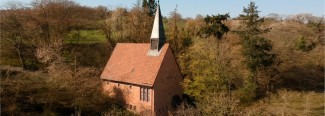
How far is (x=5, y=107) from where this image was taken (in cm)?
1544

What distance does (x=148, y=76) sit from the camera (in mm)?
20469

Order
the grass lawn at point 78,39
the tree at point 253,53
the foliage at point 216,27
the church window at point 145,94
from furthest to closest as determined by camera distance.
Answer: the grass lawn at point 78,39 → the foliage at point 216,27 → the tree at point 253,53 → the church window at point 145,94

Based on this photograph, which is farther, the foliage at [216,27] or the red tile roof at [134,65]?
the foliage at [216,27]

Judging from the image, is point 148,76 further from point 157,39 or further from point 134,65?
point 157,39

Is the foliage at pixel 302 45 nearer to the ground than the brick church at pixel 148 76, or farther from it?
farther from it

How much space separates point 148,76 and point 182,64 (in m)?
6.20

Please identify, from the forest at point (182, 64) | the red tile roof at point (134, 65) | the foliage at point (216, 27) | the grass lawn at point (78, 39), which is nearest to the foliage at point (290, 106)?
the forest at point (182, 64)

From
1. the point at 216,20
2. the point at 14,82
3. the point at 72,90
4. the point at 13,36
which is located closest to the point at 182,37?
the point at 216,20

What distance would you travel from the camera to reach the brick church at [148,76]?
20438 mm

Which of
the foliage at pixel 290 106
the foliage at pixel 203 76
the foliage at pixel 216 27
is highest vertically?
the foliage at pixel 216 27

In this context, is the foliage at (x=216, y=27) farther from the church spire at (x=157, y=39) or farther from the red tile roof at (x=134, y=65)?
the red tile roof at (x=134, y=65)

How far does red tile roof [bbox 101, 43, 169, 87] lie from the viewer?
67.9ft

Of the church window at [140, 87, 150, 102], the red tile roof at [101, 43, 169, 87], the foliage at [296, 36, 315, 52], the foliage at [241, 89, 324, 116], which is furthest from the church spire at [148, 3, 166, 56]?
the foliage at [296, 36, 315, 52]

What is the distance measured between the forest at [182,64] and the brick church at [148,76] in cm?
128
